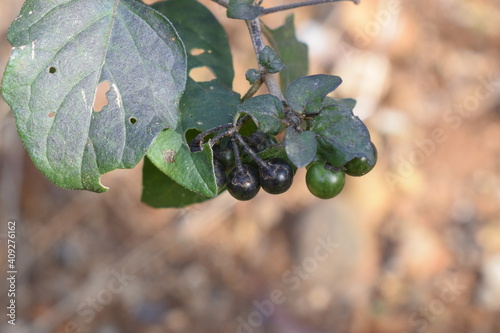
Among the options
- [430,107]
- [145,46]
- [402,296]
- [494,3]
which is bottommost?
[402,296]

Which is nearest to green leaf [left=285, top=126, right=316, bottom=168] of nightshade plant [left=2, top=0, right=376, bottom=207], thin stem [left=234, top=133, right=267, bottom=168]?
nightshade plant [left=2, top=0, right=376, bottom=207]

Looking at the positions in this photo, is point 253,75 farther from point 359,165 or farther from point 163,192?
point 163,192

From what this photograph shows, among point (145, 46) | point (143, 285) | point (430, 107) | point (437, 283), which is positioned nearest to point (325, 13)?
point (430, 107)

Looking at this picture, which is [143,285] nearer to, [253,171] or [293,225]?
[293,225]

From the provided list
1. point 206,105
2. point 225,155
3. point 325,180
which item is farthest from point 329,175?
point 206,105

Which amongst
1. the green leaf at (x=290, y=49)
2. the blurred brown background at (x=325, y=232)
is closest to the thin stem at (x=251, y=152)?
the green leaf at (x=290, y=49)

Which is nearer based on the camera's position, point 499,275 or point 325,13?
point 499,275

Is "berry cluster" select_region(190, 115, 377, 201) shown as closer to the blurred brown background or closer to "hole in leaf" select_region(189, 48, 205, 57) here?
"hole in leaf" select_region(189, 48, 205, 57)
